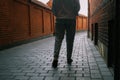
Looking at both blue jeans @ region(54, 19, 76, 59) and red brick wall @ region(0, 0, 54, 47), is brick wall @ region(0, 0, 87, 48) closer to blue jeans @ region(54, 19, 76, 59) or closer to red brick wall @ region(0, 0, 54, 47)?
red brick wall @ region(0, 0, 54, 47)

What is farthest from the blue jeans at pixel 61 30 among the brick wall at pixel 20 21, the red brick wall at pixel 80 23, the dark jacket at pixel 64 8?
the red brick wall at pixel 80 23

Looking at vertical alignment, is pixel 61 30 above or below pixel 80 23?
below

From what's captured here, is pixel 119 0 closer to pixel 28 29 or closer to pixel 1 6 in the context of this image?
pixel 1 6

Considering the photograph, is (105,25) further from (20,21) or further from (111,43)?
(20,21)

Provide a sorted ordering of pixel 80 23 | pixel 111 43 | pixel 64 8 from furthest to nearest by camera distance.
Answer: pixel 80 23 → pixel 64 8 → pixel 111 43

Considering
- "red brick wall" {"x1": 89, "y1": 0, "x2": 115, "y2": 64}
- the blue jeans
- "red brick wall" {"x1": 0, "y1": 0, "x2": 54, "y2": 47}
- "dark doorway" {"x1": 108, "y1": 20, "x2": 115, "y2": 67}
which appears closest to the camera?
"red brick wall" {"x1": 89, "y1": 0, "x2": 115, "y2": 64}

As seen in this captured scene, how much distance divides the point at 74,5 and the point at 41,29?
11223 mm

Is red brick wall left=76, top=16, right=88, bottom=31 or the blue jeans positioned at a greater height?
red brick wall left=76, top=16, right=88, bottom=31

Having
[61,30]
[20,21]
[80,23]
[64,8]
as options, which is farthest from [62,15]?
[80,23]

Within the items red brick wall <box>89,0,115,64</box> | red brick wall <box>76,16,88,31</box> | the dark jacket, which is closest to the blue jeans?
the dark jacket

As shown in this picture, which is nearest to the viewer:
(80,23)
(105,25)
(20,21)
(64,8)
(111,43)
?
(111,43)

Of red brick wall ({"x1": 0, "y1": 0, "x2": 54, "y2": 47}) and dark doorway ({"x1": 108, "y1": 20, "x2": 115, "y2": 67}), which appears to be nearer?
dark doorway ({"x1": 108, "y1": 20, "x2": 115, "y2": 67})

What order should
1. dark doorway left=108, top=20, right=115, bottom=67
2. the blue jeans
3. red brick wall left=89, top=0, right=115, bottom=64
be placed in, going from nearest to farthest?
red brick wall left=89, top=0, right=115, bottom=64 → dark doorway left=108, top=20, right=115, bottom=67 → the blue jeans

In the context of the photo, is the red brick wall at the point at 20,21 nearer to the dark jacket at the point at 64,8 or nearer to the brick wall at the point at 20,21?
the brick wall at the point at 20,21
